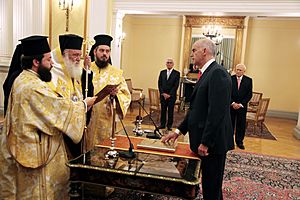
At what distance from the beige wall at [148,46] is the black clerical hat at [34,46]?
8.60 m

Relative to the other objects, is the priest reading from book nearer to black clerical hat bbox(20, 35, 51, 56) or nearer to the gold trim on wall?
black clerical hat bbox(20, 35, 51, 56)

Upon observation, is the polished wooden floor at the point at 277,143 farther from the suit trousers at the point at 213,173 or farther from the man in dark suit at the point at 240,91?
the suit trousers at the point at 213,173

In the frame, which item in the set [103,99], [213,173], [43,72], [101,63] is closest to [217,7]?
[101,63]

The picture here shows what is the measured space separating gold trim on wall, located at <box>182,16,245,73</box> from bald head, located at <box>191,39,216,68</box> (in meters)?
7.98

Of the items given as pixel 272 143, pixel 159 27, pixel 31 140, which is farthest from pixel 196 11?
pixel 31 140

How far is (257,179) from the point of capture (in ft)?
14.6

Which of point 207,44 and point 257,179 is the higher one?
point 207,44

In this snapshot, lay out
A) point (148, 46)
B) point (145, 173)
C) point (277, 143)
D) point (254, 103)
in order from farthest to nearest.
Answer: point (148, 46) → point (254, 103) → point (277, 143) → point (145, 173)

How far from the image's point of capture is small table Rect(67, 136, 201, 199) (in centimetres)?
223

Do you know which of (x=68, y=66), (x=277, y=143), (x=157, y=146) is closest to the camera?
(x=157, y=146)

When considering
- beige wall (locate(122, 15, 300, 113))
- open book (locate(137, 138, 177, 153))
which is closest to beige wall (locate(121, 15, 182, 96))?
beige wall (locate(122, 15, 300, 113))

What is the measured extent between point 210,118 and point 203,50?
596 mm

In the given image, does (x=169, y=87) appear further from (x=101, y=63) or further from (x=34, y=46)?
(x=34, y=46)

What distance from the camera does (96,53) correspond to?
380 cm
